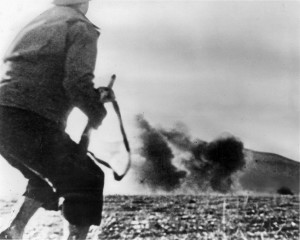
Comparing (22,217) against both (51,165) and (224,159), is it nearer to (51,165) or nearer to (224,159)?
(51,165)

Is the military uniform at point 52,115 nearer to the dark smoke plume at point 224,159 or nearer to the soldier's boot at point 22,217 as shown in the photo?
the soldier's boot at point 22,217

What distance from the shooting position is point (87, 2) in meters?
3.02

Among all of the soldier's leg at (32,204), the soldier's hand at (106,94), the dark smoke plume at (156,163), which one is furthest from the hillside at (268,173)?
the soldier's leg at (32,204)

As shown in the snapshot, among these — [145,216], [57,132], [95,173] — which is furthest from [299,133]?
[57,132]

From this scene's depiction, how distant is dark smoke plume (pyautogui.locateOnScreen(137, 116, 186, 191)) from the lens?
292cm

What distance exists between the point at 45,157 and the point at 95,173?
31cm

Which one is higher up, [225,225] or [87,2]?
[87,2]

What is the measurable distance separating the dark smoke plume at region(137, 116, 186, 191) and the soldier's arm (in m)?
0.30

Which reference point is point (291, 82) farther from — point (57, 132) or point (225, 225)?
point (57, 132)

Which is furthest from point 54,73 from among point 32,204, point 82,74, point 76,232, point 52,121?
point 76,232

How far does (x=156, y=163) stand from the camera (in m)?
2.92

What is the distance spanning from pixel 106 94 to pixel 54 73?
332 millimetres

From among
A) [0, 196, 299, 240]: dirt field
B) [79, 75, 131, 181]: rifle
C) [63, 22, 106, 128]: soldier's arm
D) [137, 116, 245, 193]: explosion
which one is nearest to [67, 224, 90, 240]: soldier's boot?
[0, 196, 299, 240]: dirt field

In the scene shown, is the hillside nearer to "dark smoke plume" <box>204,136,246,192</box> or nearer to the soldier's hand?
"dark smoke plume" <box>204,136,246,192</box>
